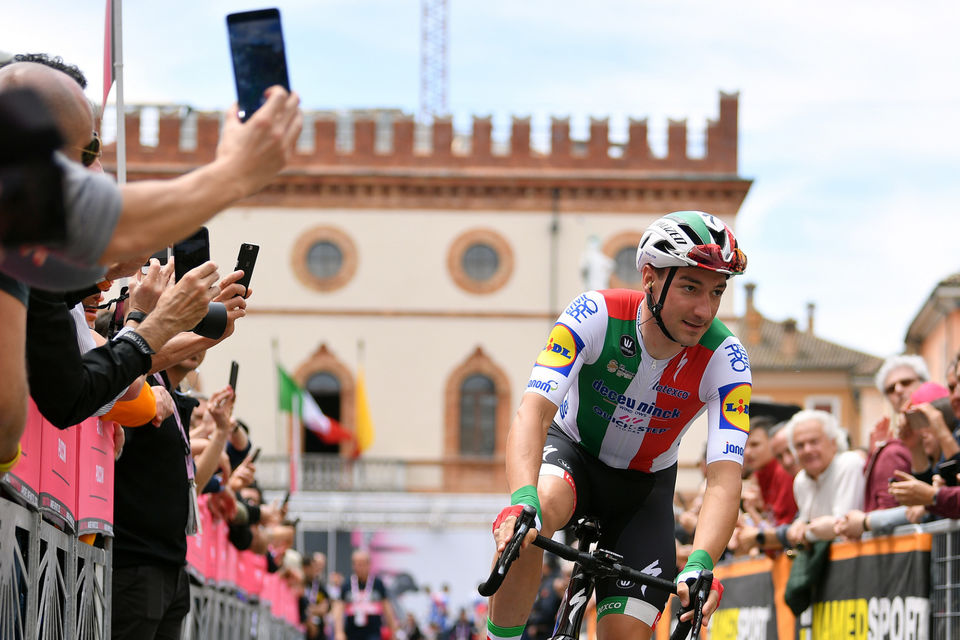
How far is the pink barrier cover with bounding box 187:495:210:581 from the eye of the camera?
26.9 feet

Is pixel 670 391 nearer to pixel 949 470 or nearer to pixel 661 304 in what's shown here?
pixel 661 304

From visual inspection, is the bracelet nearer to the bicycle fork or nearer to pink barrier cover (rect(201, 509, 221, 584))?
the bicycle fork

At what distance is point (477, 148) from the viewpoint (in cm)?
5266

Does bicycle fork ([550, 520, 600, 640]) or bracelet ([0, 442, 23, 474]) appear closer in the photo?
bracelet ([0, 442, 23, 474])

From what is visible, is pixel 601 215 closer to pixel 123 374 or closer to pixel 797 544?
pixel 797 544

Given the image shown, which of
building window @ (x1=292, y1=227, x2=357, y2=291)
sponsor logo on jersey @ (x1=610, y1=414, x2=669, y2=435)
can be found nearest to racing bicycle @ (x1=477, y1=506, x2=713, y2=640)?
sponsor logo on jersey @ (x1=610, y1=414, x2=669, y2=435)

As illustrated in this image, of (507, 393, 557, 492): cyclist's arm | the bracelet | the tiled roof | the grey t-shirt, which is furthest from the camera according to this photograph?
the tiled roof

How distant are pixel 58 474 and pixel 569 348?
1982 mm

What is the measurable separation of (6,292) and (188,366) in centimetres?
350

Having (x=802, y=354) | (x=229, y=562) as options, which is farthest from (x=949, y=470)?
(x=802, y=354)

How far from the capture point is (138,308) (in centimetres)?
514

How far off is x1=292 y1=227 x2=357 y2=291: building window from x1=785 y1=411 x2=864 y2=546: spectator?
139ft

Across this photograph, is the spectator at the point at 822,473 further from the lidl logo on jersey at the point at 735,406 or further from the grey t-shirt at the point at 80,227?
the grey t-shirt at the point at 80,227

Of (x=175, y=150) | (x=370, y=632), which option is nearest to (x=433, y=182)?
(x=175, y=150)
